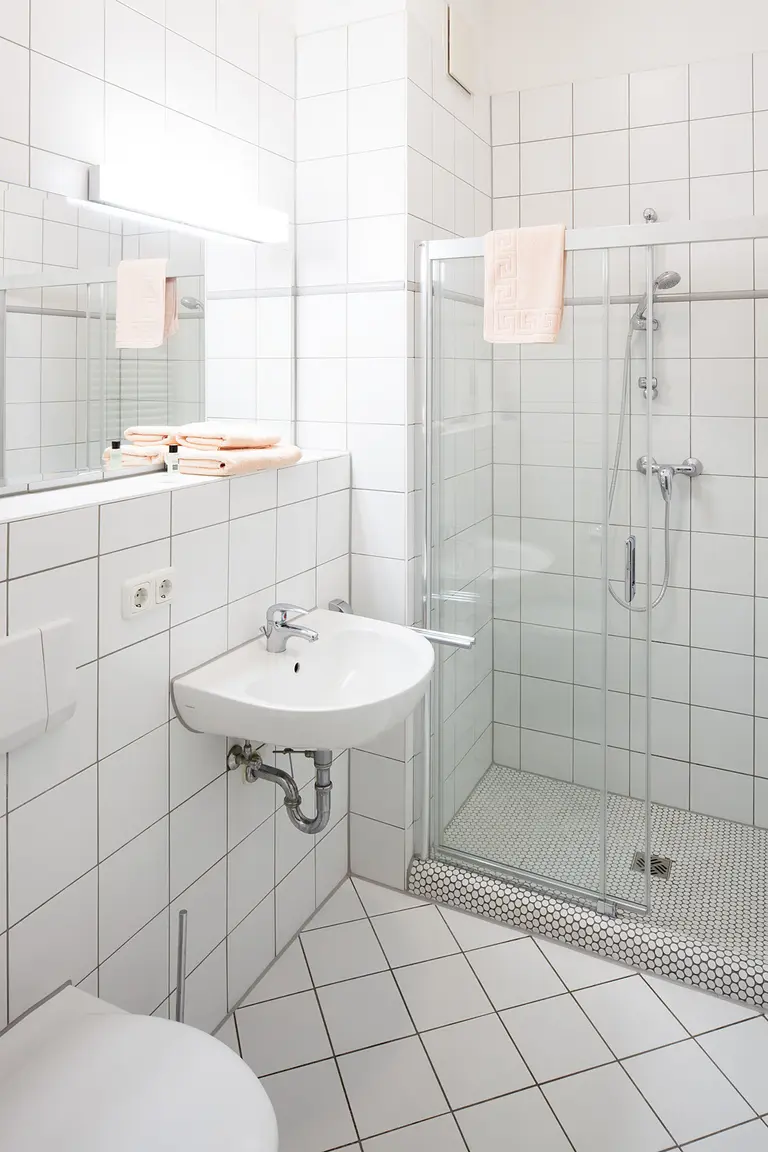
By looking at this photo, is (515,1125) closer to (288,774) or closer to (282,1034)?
(282,1034)

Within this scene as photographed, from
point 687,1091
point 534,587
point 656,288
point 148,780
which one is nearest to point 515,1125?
point 687,1091

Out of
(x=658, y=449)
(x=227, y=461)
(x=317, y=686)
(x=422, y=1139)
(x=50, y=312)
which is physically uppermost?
(x=50, y=312)

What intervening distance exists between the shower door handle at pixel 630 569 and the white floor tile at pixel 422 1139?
4.08 ft

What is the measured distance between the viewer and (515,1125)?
5.18 ft

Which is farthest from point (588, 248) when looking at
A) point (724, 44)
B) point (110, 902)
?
point (110, 902)

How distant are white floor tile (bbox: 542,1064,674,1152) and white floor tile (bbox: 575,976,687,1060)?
9cm

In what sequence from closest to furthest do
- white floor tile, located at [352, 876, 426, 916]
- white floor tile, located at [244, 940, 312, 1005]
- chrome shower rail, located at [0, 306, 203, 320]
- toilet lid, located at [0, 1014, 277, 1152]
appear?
toilet lid, located at [0, 1014, 277, 1152] < chrome shower rail, located at [0, 306, 203, 320] < white floor tile, located at [244, 940, 312, 1005] < white floor tile, located at [352, 876, 426, 916]

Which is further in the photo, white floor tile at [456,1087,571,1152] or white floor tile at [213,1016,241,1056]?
white floor tile at [213,1016,241,1056]

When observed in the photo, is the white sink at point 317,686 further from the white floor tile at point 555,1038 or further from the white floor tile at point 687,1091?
the white floor tile at point 687,1091

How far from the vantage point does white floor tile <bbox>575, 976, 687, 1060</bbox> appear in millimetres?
1789

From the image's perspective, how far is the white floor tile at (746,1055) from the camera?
1.66 m

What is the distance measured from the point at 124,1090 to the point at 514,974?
119 cm

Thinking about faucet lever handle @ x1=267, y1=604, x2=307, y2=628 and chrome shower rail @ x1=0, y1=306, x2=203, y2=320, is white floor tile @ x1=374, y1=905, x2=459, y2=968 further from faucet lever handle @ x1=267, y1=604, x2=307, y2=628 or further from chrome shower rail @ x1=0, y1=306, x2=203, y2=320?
chrome shower rail @ x1=0, y1=306, x2=203, y2=320

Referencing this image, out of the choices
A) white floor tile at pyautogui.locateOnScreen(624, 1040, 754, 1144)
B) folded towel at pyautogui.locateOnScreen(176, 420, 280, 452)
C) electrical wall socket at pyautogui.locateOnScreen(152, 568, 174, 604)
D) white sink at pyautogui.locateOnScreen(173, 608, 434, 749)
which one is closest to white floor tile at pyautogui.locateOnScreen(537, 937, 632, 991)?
white floor tile at pyautogui.locateOnScreen(624, 1040, 754, 1144)
